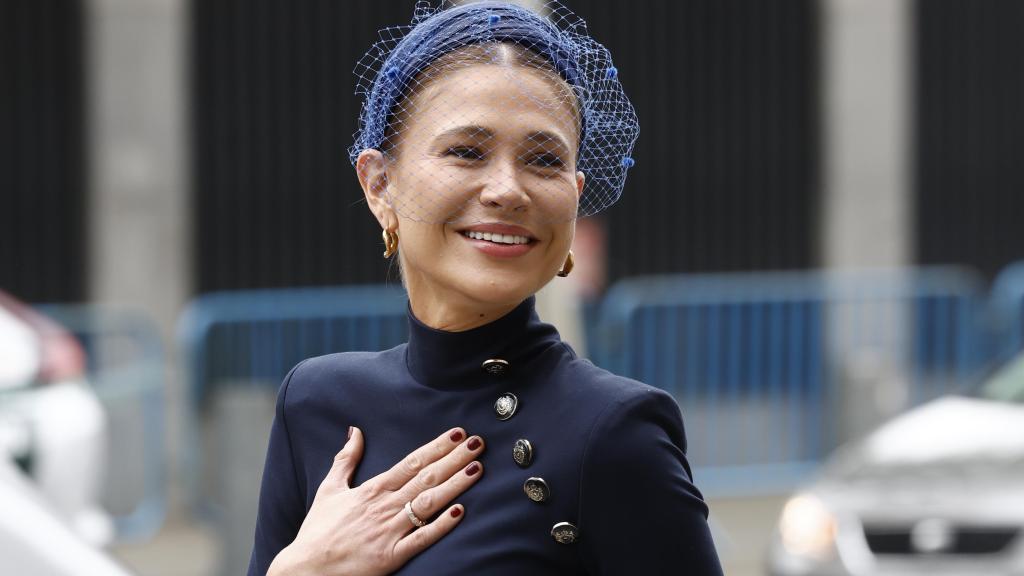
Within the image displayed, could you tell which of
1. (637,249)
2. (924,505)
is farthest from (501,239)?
(637,249)

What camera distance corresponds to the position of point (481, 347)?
6.40 feet

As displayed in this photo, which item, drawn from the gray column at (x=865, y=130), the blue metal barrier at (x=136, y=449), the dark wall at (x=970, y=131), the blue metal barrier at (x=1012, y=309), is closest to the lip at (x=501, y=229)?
the blue metal barrier at (x=136, y=449)

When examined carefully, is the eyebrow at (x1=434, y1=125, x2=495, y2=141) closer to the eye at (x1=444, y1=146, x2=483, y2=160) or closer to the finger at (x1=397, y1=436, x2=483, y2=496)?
the eye at (x1=444, y1=146, x2=483, y2=160)

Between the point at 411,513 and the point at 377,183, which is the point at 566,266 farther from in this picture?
the point at 411,513

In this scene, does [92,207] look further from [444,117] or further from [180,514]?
[444,117]

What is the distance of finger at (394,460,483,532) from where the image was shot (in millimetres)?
1862

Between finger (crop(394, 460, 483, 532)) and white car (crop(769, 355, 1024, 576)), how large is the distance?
4.26 metres

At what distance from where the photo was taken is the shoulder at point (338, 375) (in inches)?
80.2

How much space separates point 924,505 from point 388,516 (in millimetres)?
4492

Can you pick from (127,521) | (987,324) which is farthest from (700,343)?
(127,521)

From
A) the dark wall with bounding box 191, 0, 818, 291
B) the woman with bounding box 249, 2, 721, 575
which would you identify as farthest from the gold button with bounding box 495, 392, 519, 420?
the dark wall with bounding box 191, 0, 818, 291

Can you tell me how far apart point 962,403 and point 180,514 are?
494 centimetres

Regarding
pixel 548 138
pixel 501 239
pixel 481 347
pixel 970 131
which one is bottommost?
pixel 970 131

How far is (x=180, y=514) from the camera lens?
10078 mm
